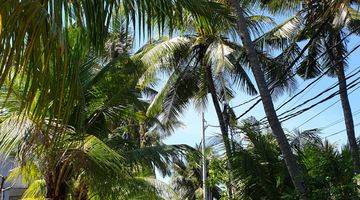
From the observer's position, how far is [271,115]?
1218cm

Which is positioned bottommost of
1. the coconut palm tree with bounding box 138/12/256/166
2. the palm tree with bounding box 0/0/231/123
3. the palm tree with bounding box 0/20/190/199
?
the palm tree with bounding box 0/0/231/123

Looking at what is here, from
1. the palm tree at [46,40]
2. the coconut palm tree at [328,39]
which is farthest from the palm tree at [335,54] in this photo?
the palm tree at [46,40]

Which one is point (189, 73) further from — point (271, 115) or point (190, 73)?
point (271, 115)

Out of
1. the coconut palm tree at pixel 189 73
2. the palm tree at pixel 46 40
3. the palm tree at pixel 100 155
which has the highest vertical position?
the coconut palm tree at pixel 189 73

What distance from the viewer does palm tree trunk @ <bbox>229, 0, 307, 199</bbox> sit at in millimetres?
11086

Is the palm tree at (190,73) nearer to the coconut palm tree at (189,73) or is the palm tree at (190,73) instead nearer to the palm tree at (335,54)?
the coconut palm tree at (189,73)

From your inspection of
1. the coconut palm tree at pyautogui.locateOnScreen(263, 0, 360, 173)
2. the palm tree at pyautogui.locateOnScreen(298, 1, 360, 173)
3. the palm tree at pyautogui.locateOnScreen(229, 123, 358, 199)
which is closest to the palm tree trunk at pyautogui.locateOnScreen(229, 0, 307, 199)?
the palm tree at pyautogui.locateOnScreen(229, 123, 358, 199)

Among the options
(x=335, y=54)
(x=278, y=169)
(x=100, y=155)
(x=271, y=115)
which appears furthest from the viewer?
(x=335, y=54)

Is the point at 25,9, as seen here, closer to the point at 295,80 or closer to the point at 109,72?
the point at 109,72

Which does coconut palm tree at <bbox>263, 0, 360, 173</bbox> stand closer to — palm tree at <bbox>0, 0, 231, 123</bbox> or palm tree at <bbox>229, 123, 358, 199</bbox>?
palm tree at <bbox>229, 123, 358, 199</bbox>

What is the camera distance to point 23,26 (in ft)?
8.89

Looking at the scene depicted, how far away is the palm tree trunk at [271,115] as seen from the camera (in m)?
11.1

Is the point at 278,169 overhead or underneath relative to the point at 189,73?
underneath

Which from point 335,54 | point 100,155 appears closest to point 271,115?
point 100,155
